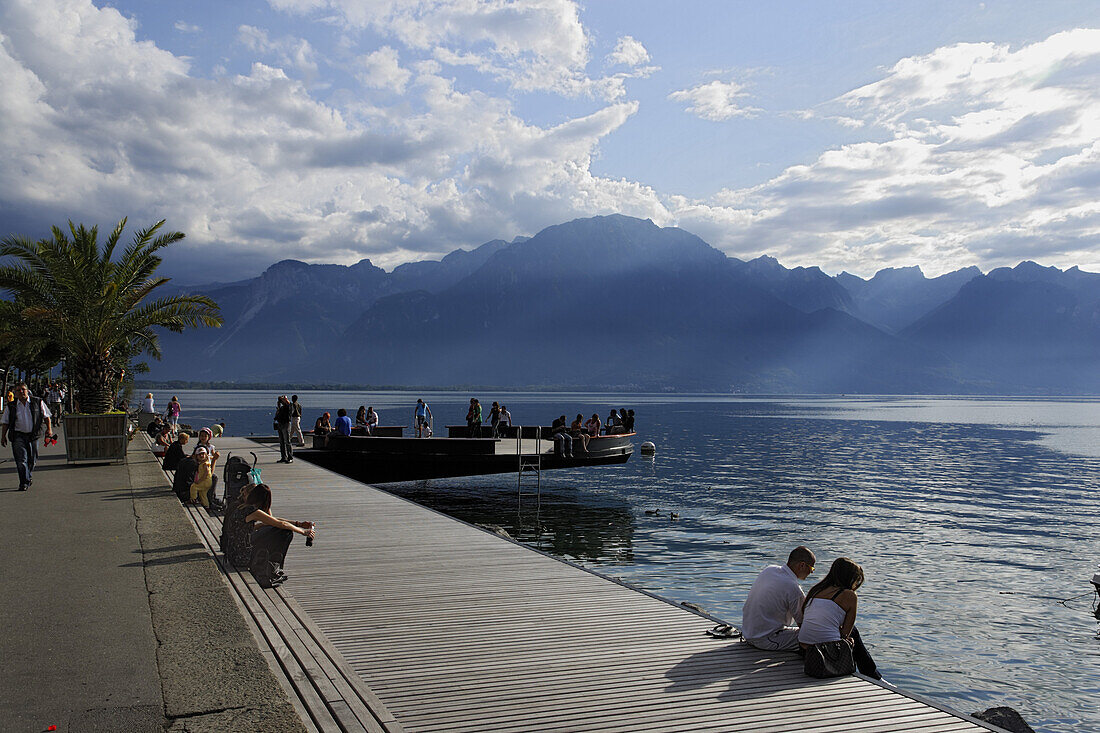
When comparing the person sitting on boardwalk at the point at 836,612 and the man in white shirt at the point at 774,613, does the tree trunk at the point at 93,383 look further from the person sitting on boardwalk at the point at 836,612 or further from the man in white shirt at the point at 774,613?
the person sitting on boardwalk at the point at 836,612

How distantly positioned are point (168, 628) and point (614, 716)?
3.98 m

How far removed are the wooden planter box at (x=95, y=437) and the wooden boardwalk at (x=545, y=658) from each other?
13383mm

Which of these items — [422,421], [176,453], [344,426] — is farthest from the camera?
[422,421]

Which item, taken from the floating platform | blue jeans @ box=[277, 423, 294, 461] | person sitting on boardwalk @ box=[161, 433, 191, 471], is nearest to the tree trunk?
blue jeans @ box=[277, 423, 294, 461]

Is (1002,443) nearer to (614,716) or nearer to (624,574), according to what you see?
(624,574)

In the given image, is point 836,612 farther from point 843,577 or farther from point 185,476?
point 185,476

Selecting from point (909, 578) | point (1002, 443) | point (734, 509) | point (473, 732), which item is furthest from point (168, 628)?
point (1002, 443)

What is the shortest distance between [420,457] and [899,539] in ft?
48.3

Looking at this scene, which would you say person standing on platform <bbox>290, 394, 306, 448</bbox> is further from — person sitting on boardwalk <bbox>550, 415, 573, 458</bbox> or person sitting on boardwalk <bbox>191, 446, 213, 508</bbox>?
person sitting on boardwalk <bbox>191, 446, 213, 508</bbox>

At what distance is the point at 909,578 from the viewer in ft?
55.9

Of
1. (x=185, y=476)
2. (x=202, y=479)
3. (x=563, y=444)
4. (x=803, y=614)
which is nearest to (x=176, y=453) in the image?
(x=185, y=476)

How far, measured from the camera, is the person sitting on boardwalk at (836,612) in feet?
21.3

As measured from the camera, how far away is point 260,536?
341 inches

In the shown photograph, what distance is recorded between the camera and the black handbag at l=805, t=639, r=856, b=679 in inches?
242
